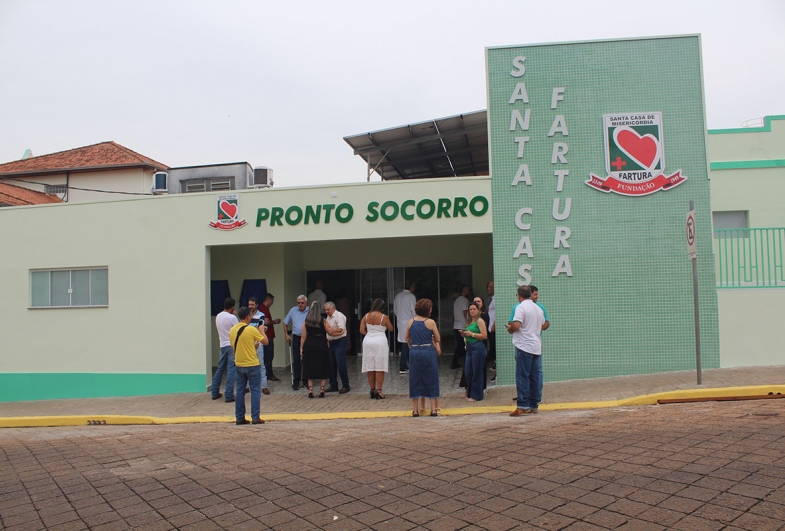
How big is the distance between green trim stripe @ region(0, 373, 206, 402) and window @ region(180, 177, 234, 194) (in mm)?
6335

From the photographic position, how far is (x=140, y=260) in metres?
12.3

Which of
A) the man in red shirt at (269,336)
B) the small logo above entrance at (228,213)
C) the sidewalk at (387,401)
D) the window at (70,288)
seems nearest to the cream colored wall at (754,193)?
the sidewalk at (387,401)

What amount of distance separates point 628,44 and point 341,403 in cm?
773

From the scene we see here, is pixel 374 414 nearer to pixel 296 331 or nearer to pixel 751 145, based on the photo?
pixel 296 331

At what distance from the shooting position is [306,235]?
1166cm

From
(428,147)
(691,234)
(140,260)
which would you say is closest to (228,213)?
(140,260)

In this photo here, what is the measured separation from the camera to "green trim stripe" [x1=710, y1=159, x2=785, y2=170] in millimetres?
14352

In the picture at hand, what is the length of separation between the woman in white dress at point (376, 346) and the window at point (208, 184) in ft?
27.7

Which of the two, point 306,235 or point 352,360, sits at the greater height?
point 306,235

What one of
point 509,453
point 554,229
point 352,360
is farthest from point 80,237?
point 509,453

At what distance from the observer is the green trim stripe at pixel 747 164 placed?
1435 centimetres

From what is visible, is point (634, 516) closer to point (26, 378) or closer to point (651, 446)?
point (651, 446)

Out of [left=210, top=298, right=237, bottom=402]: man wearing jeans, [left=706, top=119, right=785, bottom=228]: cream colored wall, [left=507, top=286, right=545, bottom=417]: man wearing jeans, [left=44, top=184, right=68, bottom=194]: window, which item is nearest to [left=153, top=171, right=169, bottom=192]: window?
[left=210, top=298, right=237, bottom=402]: man wearing jeans

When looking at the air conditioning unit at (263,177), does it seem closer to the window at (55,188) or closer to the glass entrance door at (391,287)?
the glass entrance door at (391,287)
